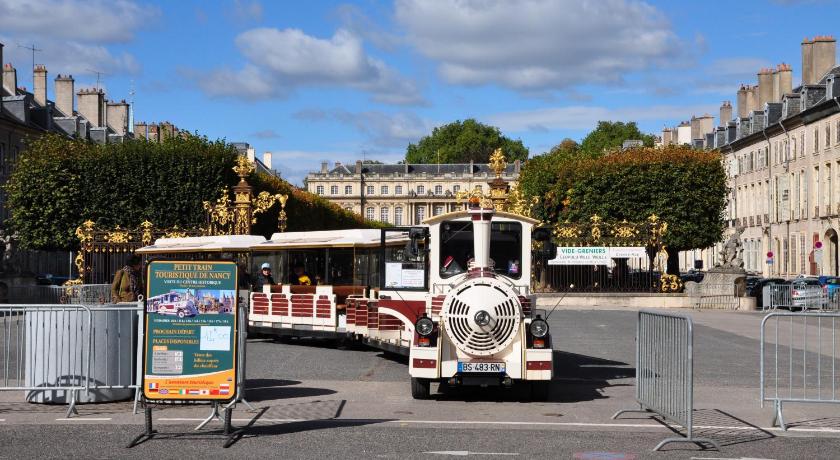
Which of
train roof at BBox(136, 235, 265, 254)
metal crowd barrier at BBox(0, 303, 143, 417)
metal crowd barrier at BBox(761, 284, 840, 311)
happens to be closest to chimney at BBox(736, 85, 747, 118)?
metal crowd barrier at BBox(761, 284, 840, 311)

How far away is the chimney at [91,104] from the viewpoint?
7731 centimetres

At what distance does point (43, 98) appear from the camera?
7325 cm

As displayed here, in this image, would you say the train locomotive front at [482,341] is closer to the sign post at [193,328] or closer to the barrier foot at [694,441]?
the barrier foot at [694,441]

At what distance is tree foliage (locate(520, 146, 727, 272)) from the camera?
5078 cm

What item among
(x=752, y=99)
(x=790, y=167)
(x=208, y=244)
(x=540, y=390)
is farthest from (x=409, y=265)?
(x=752, y=99)

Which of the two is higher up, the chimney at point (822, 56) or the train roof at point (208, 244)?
the chimney at point (822, 56)

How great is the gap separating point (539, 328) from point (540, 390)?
927 millimetres

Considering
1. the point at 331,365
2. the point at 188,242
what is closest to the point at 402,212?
the point at 188,242

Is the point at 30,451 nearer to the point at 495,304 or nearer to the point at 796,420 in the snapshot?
the point at 495,304

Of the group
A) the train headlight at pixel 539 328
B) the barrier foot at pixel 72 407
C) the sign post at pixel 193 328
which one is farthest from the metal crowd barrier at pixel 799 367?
the barrier foot at pixel 72 407

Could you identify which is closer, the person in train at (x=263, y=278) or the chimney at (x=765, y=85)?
the person in train at (x=263, y=278)

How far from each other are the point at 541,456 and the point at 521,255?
607cm

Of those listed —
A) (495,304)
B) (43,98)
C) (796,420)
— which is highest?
(43,98)

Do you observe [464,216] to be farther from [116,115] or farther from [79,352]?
[116,115]
